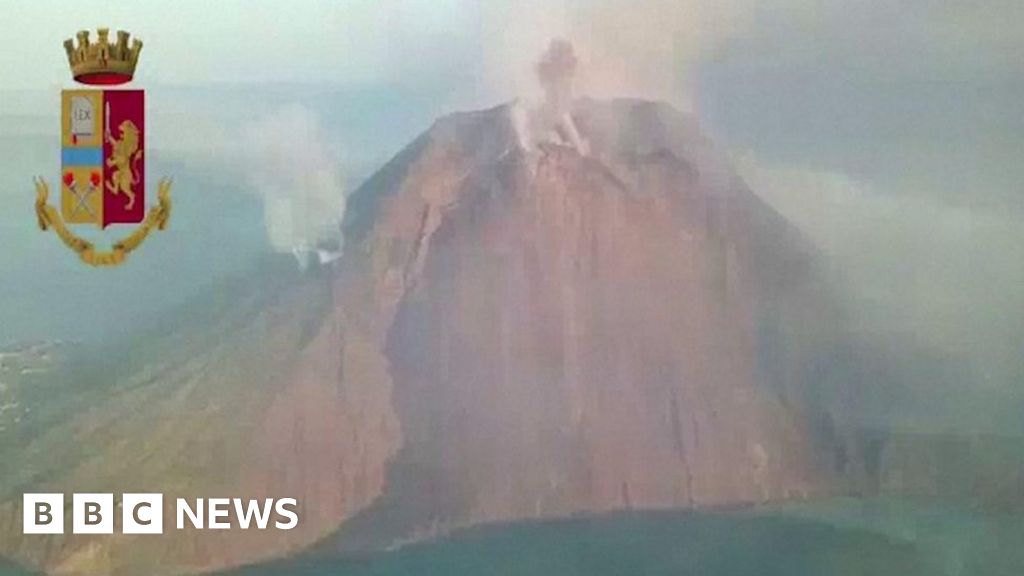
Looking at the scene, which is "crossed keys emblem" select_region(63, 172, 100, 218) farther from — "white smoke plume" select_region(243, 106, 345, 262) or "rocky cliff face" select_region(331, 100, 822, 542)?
"rocky cliff face" select_region(331, 100, 822, 542)

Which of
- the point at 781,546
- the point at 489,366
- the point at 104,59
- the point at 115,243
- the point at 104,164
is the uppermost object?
the point at 104,59

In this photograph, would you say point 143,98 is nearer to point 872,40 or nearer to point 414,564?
point 414,564

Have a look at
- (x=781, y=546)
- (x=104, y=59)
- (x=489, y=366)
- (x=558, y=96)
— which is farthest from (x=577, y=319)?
(x=104, y=59)

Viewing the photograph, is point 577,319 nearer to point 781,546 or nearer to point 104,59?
point 781,546

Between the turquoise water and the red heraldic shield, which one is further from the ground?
the red heraldic shield

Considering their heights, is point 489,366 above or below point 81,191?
below

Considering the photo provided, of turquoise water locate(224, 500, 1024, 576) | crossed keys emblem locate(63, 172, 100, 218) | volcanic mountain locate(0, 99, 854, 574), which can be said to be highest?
crossed keys emblem locate(63, 172, 100, 218)

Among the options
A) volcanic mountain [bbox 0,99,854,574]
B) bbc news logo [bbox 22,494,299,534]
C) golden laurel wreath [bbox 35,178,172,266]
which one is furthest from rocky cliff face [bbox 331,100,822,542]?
golden laurel wreath [bbox 35,178,172,266]
